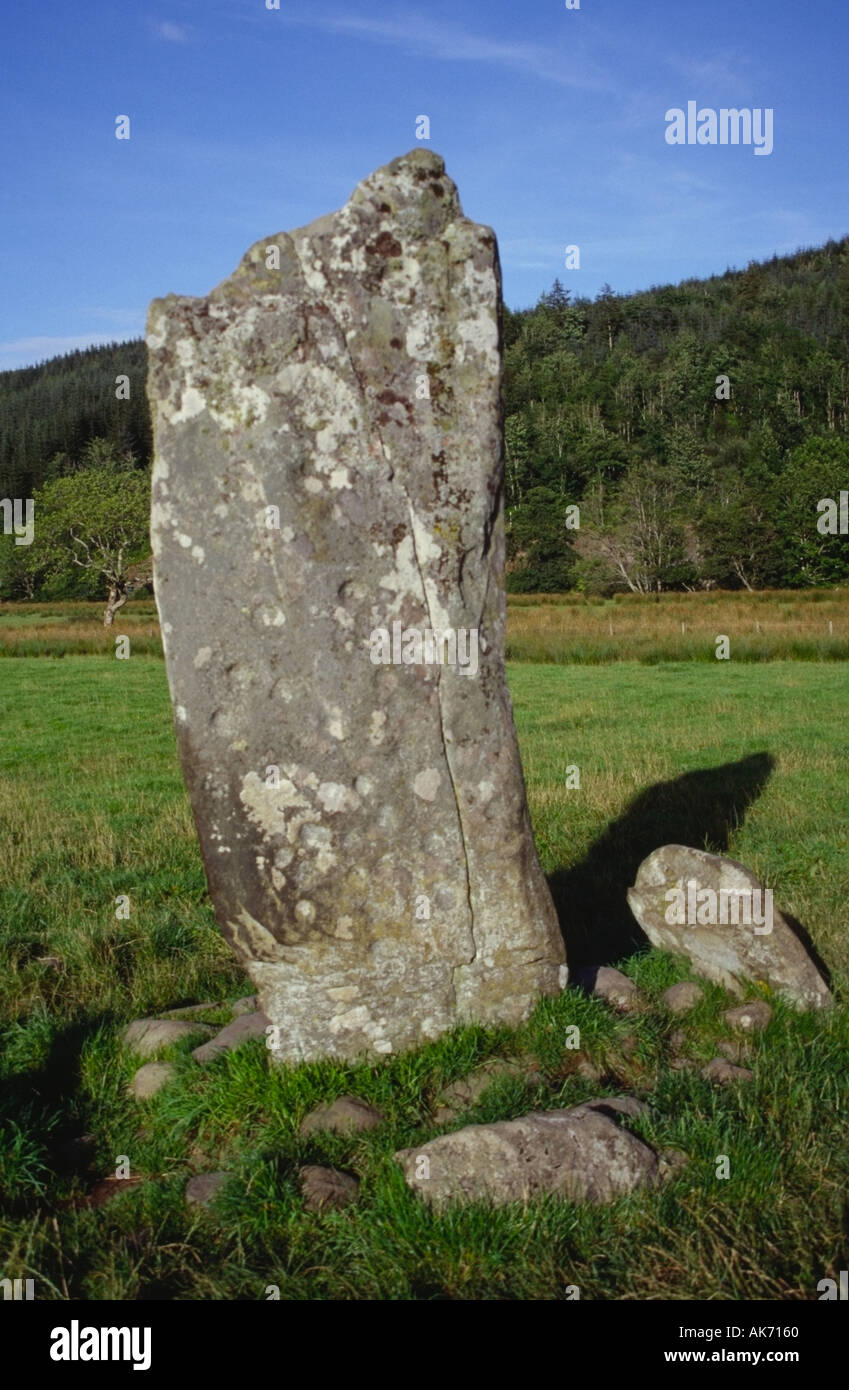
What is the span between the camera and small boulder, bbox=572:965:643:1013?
6.18m

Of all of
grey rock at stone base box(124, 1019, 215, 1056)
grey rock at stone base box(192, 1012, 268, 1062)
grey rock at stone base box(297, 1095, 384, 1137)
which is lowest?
grey rock at stone base box(297, 1095, 384, 1137)

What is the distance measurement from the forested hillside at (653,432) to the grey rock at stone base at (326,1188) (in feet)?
46.3

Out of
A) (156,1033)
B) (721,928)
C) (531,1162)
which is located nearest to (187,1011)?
(156,1033)

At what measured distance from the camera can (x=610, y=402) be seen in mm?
138375

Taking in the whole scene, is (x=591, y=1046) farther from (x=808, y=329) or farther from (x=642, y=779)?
(x=808, y=329)

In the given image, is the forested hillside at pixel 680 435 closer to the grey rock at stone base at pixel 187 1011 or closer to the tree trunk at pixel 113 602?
the grey rock at stone base at pixel 187 1011

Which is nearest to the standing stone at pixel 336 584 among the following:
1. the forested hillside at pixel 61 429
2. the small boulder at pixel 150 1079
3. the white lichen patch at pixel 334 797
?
the white lichen patch at pixel 334 797

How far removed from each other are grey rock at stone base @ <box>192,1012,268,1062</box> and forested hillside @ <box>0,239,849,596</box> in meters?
13.1

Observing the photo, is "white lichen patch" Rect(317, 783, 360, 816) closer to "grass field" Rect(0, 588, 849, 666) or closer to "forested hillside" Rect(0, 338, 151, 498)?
"grass field" Rect(0, 588, 849, 666)

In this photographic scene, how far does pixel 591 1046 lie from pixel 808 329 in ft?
583

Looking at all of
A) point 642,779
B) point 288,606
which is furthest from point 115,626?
point 288,606

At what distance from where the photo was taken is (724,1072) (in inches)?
211

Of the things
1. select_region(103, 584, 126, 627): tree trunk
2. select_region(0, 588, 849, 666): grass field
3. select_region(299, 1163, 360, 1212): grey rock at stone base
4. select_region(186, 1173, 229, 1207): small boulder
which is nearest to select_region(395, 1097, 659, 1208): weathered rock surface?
select_region(299, 1163, 360, 1212): grey rock at stone base

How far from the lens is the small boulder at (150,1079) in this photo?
5.46 meters
